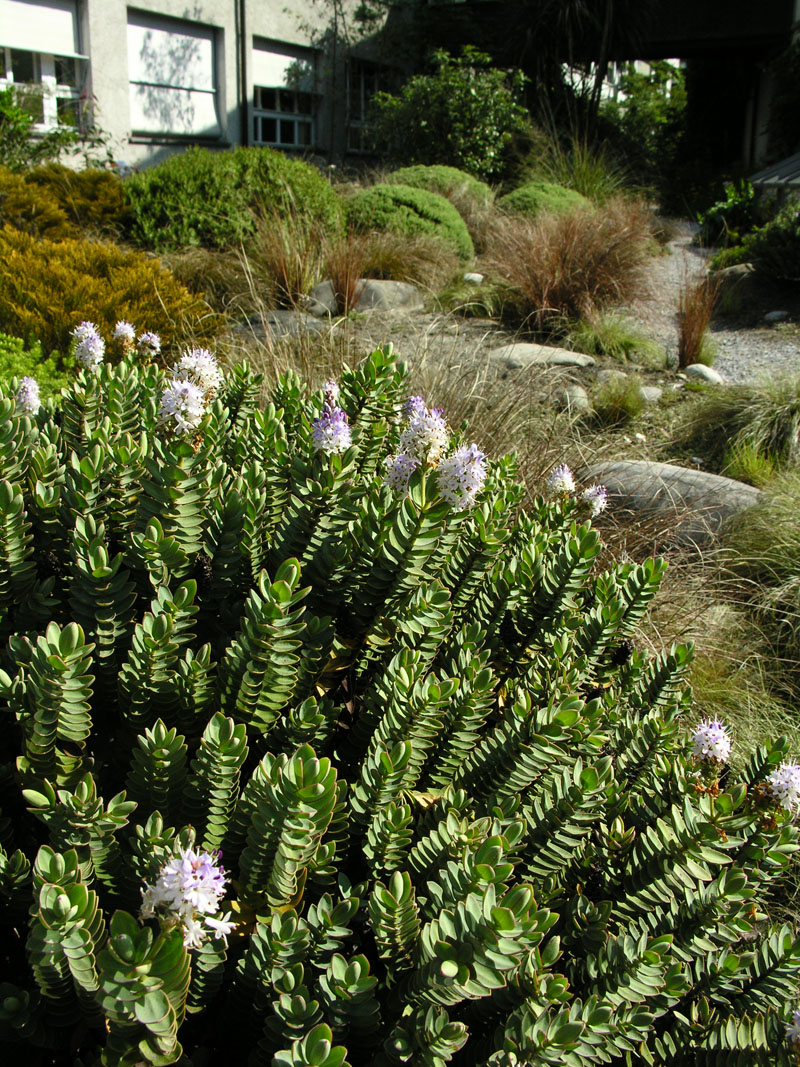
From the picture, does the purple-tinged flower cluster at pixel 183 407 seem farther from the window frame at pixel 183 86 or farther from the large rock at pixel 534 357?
the window frame at pixel 183 86

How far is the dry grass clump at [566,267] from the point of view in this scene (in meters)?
7.87

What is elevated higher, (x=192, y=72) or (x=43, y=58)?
(x=192, y=72)

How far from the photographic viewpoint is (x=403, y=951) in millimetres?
1216

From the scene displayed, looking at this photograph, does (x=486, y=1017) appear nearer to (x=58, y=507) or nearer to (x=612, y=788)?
(x=612, y=788)

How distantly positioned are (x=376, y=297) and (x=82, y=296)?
3.45 meters

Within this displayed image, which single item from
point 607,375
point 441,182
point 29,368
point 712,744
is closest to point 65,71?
point 441,182

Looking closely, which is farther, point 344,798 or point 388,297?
point 388,297

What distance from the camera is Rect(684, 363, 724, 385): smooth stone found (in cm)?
708

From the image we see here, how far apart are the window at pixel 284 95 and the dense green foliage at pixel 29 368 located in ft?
47.4

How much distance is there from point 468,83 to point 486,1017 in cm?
1618

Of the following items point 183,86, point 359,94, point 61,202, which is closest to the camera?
point 61,202

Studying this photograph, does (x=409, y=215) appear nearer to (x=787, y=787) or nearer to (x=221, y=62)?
(x=221, y=62)

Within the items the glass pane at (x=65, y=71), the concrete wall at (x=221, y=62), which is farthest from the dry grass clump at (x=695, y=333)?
the glass pane at (x=65, y=71)

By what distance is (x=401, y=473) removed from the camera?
1.74 m
